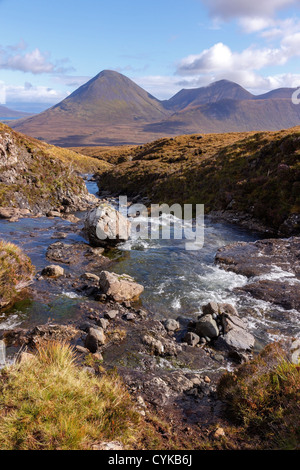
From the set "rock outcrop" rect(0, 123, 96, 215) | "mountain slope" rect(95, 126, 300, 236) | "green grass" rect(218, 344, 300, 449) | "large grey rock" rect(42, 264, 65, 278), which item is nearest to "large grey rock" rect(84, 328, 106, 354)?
"green grass" rect(218, 344, 300, 449)

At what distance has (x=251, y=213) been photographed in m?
31.3

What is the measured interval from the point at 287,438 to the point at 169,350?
5.72 metres

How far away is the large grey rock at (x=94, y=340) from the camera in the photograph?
9.84 m

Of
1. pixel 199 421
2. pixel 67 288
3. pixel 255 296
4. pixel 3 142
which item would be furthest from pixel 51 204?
pixel 199 421

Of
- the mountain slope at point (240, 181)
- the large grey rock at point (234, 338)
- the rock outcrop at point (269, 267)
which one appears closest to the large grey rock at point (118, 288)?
the large grey rock at point (234, 338)

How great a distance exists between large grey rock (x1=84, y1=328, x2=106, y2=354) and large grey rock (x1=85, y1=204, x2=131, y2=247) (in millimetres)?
12449

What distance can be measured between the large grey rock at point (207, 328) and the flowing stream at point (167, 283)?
1561 millimetres

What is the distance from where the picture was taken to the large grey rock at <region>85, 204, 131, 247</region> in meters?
22.1

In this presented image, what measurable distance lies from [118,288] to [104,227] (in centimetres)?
900

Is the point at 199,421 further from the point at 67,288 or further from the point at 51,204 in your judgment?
the point at 51,204

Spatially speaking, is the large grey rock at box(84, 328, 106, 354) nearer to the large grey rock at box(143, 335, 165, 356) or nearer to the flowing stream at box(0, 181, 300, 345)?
the large grey rock at box(143, 335, 165, 356)

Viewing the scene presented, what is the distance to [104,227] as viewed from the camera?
2216 cm
